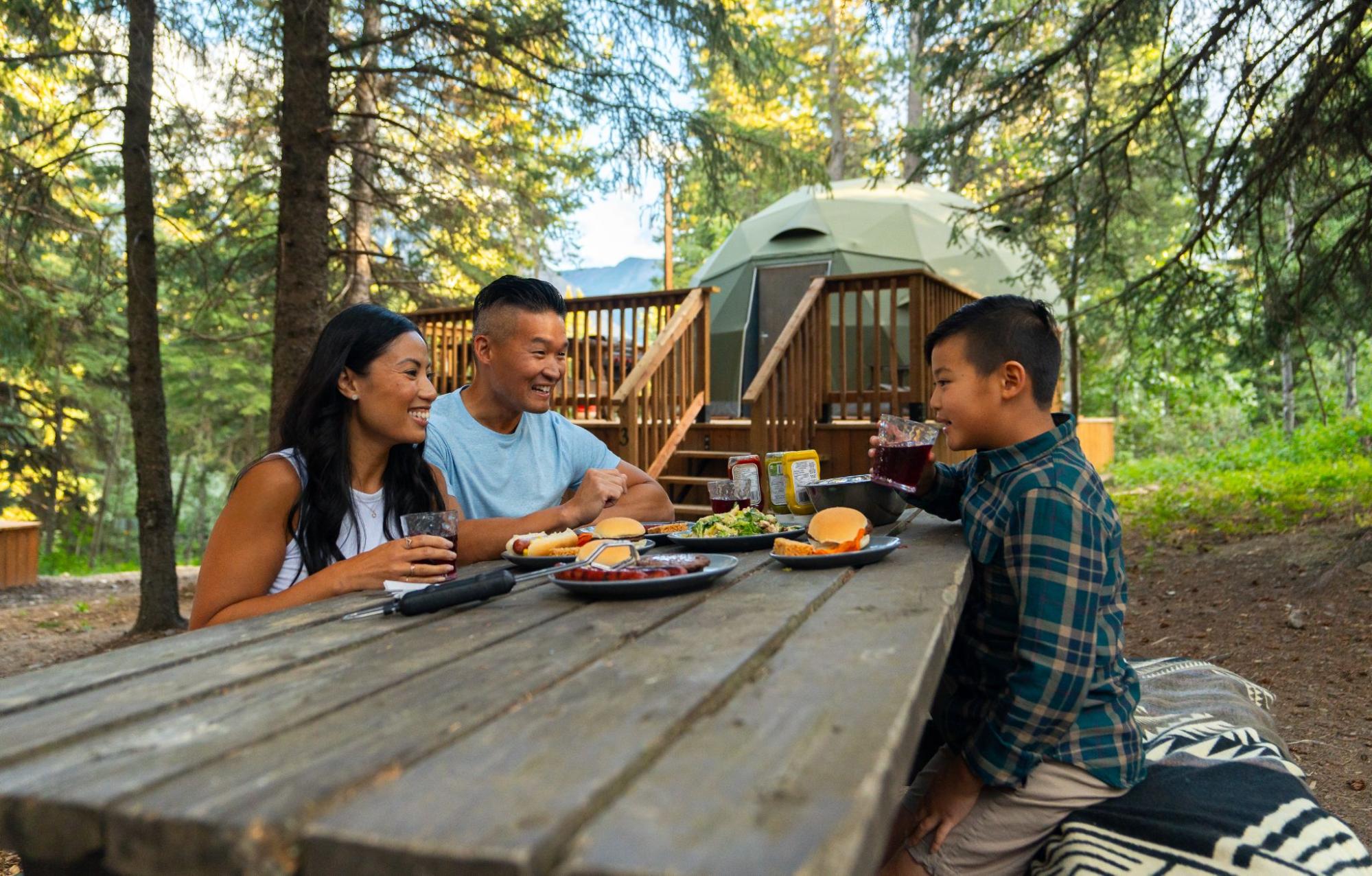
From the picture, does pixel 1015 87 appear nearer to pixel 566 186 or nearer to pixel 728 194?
pixel 728 194

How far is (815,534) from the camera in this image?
2.23m

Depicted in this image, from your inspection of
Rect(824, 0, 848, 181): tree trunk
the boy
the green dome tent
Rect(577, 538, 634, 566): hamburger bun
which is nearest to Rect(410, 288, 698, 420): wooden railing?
the green dome tent

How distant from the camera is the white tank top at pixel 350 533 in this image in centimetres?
237

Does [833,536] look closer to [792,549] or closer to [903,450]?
[792,549]

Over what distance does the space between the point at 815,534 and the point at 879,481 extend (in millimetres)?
524

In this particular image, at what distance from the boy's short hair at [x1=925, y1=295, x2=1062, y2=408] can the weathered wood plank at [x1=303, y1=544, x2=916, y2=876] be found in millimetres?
1138

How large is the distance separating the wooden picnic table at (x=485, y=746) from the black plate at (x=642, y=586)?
0.59 feet

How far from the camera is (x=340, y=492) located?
8.00ft

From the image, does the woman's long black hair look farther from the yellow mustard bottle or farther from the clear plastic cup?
the yellow mustard bottle

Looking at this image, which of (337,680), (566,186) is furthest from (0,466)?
(337,680)

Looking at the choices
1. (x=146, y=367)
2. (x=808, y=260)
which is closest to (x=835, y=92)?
(x=808, y=260)

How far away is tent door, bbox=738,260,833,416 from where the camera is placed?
40.9 ft

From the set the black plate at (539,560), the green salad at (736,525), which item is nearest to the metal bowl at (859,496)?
the green salad at (736,525)

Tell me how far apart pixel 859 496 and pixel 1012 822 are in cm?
105
